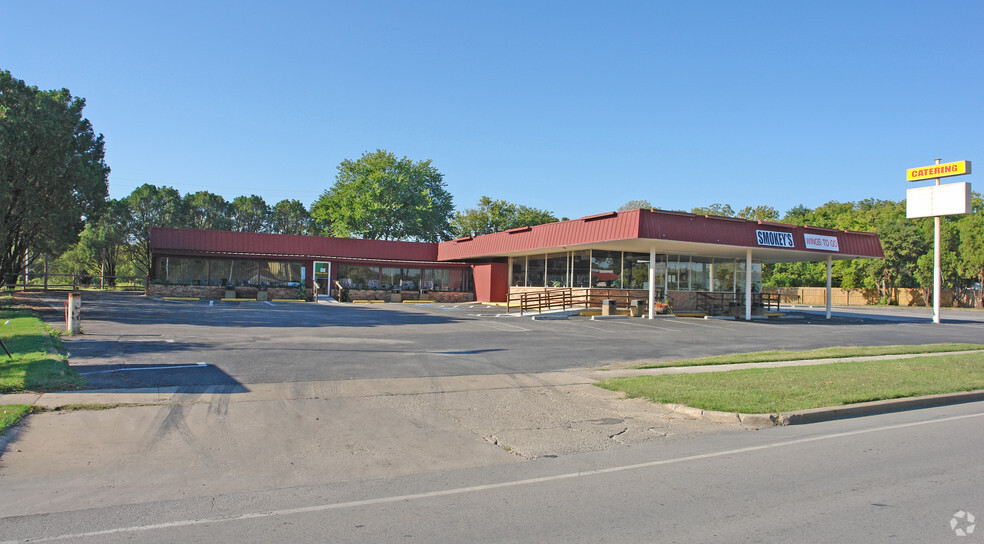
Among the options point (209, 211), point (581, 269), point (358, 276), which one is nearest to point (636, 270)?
point (581, 269)

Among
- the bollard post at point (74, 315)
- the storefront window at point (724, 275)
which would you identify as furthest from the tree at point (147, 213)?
the storefront window at point (724, 275)

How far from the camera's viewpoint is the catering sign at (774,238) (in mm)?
29766

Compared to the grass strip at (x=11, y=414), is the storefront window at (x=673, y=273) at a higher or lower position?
higher

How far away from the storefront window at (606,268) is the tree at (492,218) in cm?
3665

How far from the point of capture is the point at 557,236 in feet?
104

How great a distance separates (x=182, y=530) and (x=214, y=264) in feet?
135

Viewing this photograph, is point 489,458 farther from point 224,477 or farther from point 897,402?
point 897,402

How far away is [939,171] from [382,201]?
146 feet

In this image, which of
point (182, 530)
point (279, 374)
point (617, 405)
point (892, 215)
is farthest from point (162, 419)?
point (892, 215)

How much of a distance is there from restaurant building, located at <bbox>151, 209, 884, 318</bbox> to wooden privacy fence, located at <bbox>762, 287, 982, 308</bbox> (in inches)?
1254

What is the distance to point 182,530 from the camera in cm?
463

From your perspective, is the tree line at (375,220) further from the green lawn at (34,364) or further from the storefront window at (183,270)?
the green lawn at (34,364)

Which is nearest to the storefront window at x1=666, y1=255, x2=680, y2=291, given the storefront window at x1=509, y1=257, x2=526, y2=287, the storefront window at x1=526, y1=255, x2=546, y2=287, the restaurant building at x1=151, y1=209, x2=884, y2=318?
the restaurant building at x1=151, y1=209, x2=884, y2=318

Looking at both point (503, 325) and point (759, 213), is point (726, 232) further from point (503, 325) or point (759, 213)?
point (759, 213)
